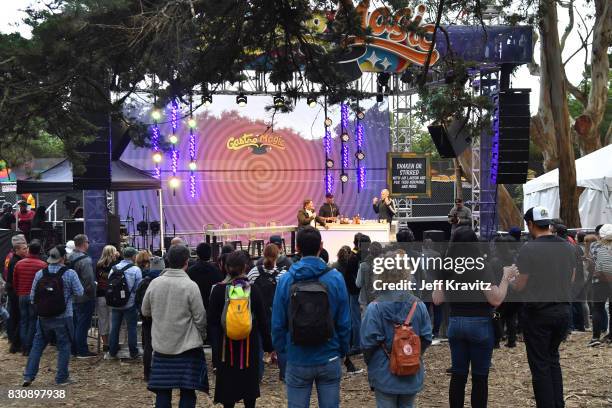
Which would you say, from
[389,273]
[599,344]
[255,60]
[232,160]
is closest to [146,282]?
[255,60]

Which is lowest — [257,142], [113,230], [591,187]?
[113,230]

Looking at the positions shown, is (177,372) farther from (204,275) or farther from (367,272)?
(367,272)

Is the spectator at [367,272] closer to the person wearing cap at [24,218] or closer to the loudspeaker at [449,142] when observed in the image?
the loudspeaker at [449,142]

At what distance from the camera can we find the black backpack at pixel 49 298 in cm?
847

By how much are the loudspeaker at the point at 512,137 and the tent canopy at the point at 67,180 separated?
26.2ft

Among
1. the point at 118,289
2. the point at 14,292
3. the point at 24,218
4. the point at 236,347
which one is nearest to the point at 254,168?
the point at 24,218

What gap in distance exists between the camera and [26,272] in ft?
33.7

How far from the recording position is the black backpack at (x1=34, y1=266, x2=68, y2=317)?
847cm

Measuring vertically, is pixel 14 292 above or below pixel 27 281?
below

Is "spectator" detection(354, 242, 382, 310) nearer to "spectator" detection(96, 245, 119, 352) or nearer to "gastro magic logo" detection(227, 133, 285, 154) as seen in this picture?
"spectator" detection(96, 245, 119, 352)

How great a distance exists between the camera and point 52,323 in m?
8.61

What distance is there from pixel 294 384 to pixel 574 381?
4.64 meters

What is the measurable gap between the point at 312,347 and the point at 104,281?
5943 millimetres

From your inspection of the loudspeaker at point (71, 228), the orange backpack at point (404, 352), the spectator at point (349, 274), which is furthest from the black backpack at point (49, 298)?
the loudspeaker at point (71, 228)
